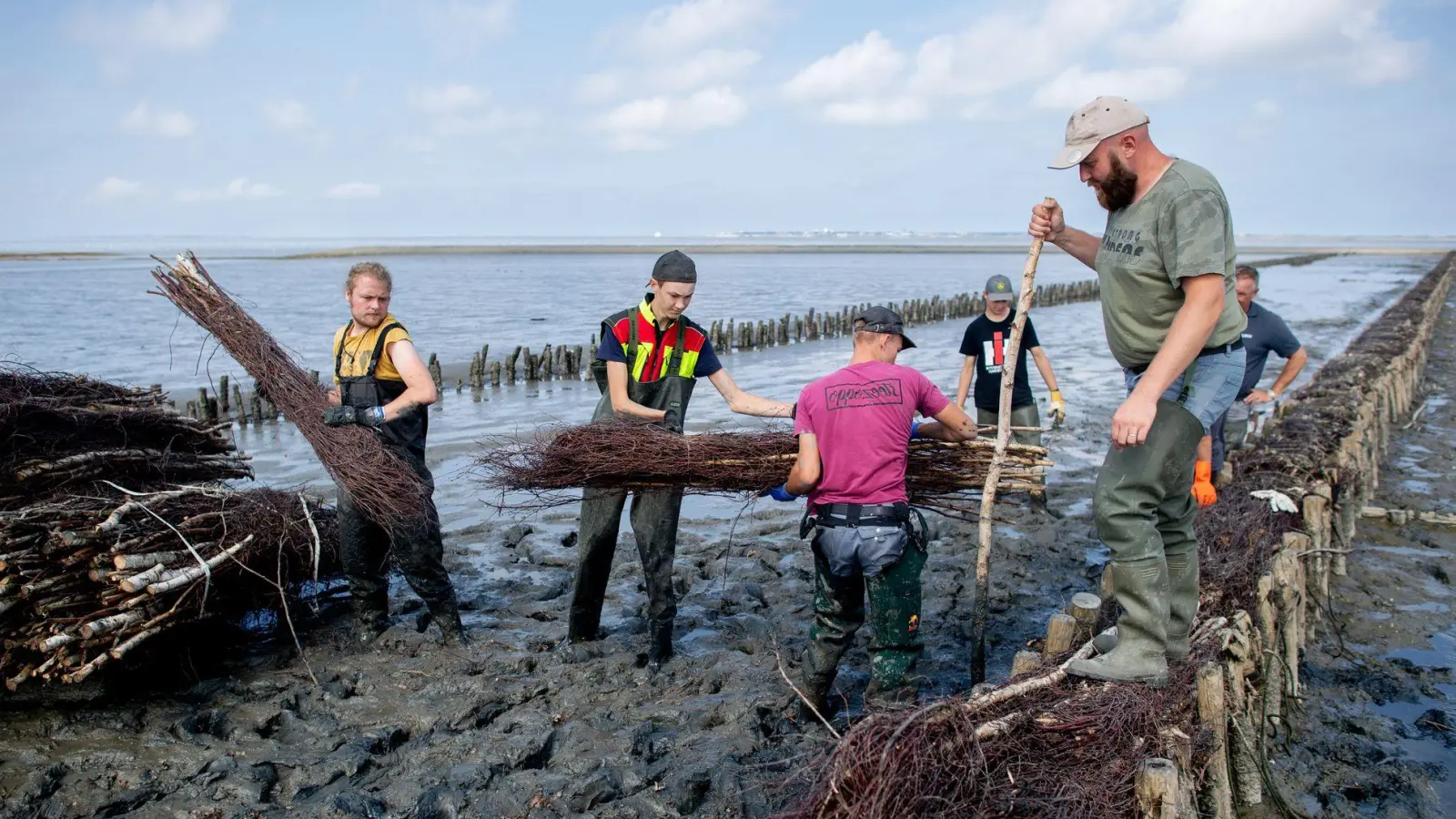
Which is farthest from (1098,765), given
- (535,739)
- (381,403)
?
(381,403)

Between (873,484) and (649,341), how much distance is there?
161 cm

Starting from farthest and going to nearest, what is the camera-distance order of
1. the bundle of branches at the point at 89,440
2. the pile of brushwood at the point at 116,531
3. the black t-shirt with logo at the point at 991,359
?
1. the black t-shirt with logo at the point at 991,359
2. the bundle of branches at the point at 89,440
3. the pile of brushwood at the point at 116,531

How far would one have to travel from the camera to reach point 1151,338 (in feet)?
11.8

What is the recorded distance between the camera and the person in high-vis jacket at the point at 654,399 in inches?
199

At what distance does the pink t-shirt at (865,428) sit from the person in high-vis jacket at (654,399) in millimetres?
921

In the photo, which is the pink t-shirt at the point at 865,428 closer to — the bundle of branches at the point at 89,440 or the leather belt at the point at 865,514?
the leather belt at the point at 865,514

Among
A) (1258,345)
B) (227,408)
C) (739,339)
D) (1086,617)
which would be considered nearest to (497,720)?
(1086,617)

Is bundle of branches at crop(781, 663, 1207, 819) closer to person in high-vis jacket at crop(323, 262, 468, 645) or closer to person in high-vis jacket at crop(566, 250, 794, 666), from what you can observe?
person in high-vis jacket at crop(566, 250, 794, 666)

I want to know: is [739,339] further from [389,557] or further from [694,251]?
[694,251]

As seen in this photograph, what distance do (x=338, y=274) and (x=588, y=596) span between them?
5373 centimetres

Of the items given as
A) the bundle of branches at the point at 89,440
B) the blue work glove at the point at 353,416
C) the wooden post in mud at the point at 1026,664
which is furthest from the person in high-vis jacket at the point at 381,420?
the wooden post in mud at the point at 1026,664

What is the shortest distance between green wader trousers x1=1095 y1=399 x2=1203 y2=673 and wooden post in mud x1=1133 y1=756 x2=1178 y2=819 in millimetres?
783

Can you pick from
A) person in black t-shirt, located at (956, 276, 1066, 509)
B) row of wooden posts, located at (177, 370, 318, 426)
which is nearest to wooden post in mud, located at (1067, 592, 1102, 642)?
person in black t-shirt, located at (956, 276, 1066, 509)

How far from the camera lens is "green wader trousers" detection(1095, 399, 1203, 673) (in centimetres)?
358
